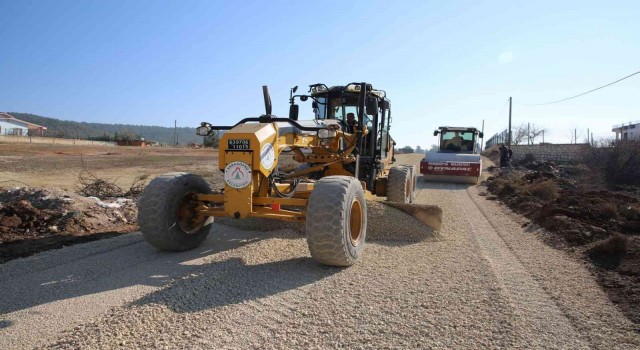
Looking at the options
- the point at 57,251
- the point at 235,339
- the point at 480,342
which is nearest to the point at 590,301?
the point at 480,342

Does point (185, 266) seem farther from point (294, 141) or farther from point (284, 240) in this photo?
point (294, 141)

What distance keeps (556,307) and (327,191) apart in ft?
8.58

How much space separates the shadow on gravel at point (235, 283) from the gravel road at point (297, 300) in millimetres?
19

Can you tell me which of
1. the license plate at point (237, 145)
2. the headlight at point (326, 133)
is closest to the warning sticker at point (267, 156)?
the license plate at point (237, 145)

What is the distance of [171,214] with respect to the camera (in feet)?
18.8

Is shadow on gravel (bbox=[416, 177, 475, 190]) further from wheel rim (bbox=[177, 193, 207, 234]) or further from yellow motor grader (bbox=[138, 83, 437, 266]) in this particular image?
wheel rim (bbox=[177, 193, 207, 234])

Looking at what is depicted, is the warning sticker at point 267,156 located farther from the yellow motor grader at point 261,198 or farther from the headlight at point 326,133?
the headlight at point 326,133

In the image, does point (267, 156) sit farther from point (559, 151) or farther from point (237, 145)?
point (559, 151)

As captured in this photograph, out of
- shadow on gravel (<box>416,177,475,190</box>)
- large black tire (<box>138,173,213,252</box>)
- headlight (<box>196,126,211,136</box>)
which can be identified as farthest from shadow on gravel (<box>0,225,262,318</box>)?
shadow on gravel (<box>416,177,475,190</box>)

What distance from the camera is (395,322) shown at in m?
3.83

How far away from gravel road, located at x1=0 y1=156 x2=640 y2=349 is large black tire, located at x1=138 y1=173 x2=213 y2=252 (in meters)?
0.23

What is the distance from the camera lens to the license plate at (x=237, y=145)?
5410 mm

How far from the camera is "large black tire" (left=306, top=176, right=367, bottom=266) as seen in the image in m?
4.97

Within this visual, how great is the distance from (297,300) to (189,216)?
2515mm
